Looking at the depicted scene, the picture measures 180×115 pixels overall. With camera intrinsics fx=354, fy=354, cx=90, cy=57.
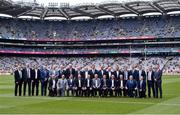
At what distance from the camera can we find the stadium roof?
8212cm

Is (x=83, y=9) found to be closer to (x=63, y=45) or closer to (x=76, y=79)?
(x=63, y=45)

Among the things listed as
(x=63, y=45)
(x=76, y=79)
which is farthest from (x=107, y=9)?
(x=76, y=79)

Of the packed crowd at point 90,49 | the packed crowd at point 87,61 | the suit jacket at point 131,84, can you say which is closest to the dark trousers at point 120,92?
the suit jacket at point 131,84

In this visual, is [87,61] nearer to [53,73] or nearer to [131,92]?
[53,73]

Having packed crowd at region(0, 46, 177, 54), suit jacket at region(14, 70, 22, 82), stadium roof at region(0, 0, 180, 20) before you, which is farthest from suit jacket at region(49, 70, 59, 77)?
packed crowd at region(0, 46, 177, 54)

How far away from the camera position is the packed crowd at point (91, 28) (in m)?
94.6

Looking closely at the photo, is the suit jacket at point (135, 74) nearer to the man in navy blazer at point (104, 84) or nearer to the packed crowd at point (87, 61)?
the man in navy blazer at point (104, 84)

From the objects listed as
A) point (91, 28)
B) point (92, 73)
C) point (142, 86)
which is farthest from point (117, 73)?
point (91, 28)

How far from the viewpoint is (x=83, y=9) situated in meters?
88.8

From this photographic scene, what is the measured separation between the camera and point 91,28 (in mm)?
101375

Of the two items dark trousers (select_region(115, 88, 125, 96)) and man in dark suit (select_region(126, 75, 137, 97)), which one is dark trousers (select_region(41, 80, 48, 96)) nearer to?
dark trousers (select_region(115, 88, 125, 96))

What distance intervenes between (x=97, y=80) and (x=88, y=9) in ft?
217

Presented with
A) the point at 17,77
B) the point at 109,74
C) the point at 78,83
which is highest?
the point at 109,74

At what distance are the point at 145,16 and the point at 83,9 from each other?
59.5 feet
